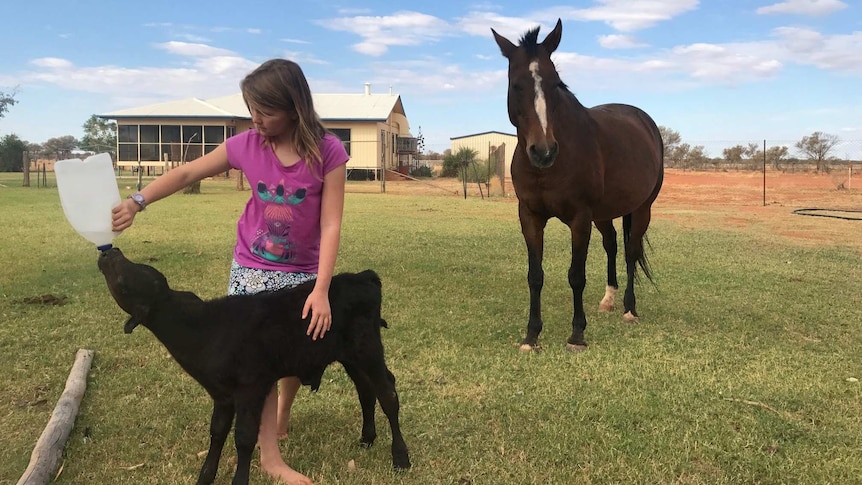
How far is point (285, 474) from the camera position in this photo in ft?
9.00

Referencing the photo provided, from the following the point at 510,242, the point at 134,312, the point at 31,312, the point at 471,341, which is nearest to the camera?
the point at 134,312

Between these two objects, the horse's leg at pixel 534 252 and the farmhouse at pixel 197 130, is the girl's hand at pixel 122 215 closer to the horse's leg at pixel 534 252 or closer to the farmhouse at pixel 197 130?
the horse's leg at pixel 534 252

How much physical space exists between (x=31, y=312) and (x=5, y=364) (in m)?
1.40

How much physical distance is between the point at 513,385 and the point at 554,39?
2593mm

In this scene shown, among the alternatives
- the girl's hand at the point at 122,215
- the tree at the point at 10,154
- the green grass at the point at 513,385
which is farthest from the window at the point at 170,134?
the girl's hand at the point at 122,215

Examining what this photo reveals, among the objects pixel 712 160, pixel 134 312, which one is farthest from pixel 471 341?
pixel 712 160

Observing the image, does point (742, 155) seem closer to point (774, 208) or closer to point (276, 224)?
point (774, 208)

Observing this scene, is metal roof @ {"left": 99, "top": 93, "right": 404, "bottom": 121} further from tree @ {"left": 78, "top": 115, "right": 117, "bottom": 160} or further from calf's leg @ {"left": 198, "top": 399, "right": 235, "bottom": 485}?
calf's leg @ {"left": 198, "top": 399, "right": 235, "bottom": 485}

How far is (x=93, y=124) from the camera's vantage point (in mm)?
61188

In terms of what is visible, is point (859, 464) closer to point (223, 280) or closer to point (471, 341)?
point (471, 341)

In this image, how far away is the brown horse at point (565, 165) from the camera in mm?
4402

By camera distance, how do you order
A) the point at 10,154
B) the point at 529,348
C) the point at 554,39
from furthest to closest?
the point at 10,154
the point at 529,348
the point at 554,39

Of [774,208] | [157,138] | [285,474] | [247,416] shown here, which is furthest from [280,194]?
[157,138]

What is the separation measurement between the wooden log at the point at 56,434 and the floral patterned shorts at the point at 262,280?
1111 mm
